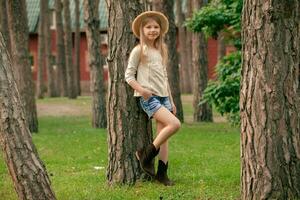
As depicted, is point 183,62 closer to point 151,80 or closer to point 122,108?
point 122,108

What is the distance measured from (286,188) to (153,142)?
210 centimetres

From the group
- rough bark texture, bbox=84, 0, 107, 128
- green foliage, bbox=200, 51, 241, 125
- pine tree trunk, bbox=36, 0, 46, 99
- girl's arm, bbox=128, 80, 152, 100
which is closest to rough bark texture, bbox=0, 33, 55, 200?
girl's arm, bbox=128, 80, 152, 100

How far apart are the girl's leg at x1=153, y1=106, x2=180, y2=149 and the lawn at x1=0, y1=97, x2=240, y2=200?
659 mm

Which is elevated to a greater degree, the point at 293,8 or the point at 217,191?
the point at 293,8

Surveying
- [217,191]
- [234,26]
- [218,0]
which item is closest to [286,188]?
[217,191]

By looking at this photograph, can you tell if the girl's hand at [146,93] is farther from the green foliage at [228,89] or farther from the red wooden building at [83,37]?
the red wooden building at [83,37]

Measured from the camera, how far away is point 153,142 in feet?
28.2

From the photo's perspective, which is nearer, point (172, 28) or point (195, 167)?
point (195, 167)

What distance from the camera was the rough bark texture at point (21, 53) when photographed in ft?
57.9

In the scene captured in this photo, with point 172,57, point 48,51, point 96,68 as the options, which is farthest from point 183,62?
point 96,68

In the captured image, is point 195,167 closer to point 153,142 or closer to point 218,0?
point 153,142

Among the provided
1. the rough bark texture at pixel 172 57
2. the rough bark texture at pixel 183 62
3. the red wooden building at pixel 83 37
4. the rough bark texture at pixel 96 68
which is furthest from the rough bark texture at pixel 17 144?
the red wooden building at pixel 83 37

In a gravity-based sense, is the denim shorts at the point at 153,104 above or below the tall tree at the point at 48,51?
below

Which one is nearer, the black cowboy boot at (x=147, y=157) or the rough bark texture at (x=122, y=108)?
the black cowboy boot at (x=147, y=157)
